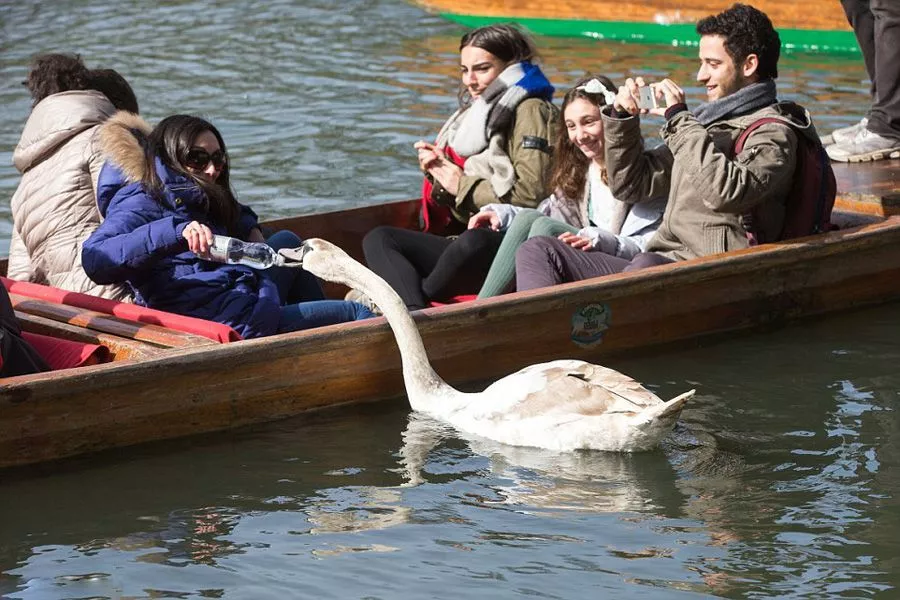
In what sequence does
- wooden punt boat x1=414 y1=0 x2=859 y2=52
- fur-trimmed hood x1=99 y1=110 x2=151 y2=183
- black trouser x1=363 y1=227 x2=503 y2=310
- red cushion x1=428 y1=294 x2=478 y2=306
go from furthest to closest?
wooden punt boat x1=414 y1=0 x2=859 y2=52 < red cushion x1=428 y1=294 x2=478 y2=306 < black trouser x1=363 y1=227 x2=503 y2=310 < fur-trimmed hood x1=99 y1=110 x2=151 y2=183

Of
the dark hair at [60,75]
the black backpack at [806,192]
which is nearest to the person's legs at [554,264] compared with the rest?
the black backpack at [806,192]

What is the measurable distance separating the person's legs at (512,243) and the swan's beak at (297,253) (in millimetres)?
1002

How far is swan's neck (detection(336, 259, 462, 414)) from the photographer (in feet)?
16.8

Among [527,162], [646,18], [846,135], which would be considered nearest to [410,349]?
[527,162]

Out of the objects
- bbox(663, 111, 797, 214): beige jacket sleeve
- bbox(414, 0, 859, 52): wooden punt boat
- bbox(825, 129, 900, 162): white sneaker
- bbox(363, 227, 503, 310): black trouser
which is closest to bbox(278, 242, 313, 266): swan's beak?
bbox(363, 227, 503, 310): black trouser

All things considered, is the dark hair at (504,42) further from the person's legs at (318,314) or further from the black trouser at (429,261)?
the person's legs at (318,314)

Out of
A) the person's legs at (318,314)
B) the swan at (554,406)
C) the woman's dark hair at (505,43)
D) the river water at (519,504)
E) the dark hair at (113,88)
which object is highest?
the woman's dark hair at (505,43)

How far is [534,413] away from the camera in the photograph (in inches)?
193

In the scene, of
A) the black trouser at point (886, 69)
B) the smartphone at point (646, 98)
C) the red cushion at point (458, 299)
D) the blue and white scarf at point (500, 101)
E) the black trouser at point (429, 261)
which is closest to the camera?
the smartphone at point (646, 98)

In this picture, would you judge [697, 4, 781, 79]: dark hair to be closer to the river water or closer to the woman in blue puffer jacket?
the river water

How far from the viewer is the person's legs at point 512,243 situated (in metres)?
6.10

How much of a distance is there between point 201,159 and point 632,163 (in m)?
1.67

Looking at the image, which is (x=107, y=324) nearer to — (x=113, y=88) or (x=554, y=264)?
(x=113, y=88)

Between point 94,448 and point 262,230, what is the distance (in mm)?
1576
